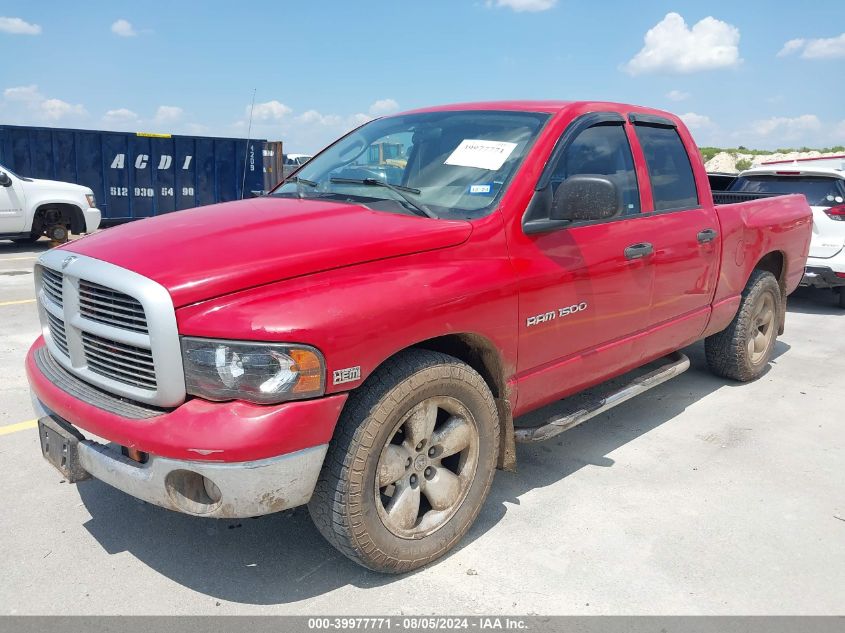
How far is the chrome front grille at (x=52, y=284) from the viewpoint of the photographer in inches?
115

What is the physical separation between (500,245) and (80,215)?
1146cm

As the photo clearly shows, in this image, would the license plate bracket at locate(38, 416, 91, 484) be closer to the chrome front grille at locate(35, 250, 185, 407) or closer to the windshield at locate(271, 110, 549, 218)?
the chrome front grille at locate(35, 250, 185, 407)

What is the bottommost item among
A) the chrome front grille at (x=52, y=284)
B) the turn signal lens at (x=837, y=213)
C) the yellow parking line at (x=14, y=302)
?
the yellow parking line at (x=14, y=302)

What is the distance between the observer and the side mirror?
3172 millimetres

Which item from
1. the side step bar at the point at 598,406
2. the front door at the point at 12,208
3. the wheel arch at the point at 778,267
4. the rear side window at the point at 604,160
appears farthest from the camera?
the front door at the point at 12,208

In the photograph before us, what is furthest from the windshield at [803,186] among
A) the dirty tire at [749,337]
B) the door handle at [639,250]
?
the door handle at [639,250]

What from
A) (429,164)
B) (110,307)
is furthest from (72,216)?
(110,307)

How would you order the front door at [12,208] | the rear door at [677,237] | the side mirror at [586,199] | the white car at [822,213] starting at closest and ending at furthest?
the side mirror at [586,199] < the rear door at [677,237] < the white car at [822,213] < the front door at [12,208]

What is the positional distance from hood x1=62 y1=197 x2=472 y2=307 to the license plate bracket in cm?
69

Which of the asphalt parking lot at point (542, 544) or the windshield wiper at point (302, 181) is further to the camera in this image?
the windshield wiper at point (302, 181)

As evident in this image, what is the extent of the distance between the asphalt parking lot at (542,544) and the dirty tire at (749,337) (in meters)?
0.93

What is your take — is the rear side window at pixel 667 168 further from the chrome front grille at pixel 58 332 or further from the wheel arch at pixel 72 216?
the wheel arch at pixel 72 216

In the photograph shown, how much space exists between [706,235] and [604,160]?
995mm

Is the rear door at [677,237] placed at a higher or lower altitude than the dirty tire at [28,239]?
higher
